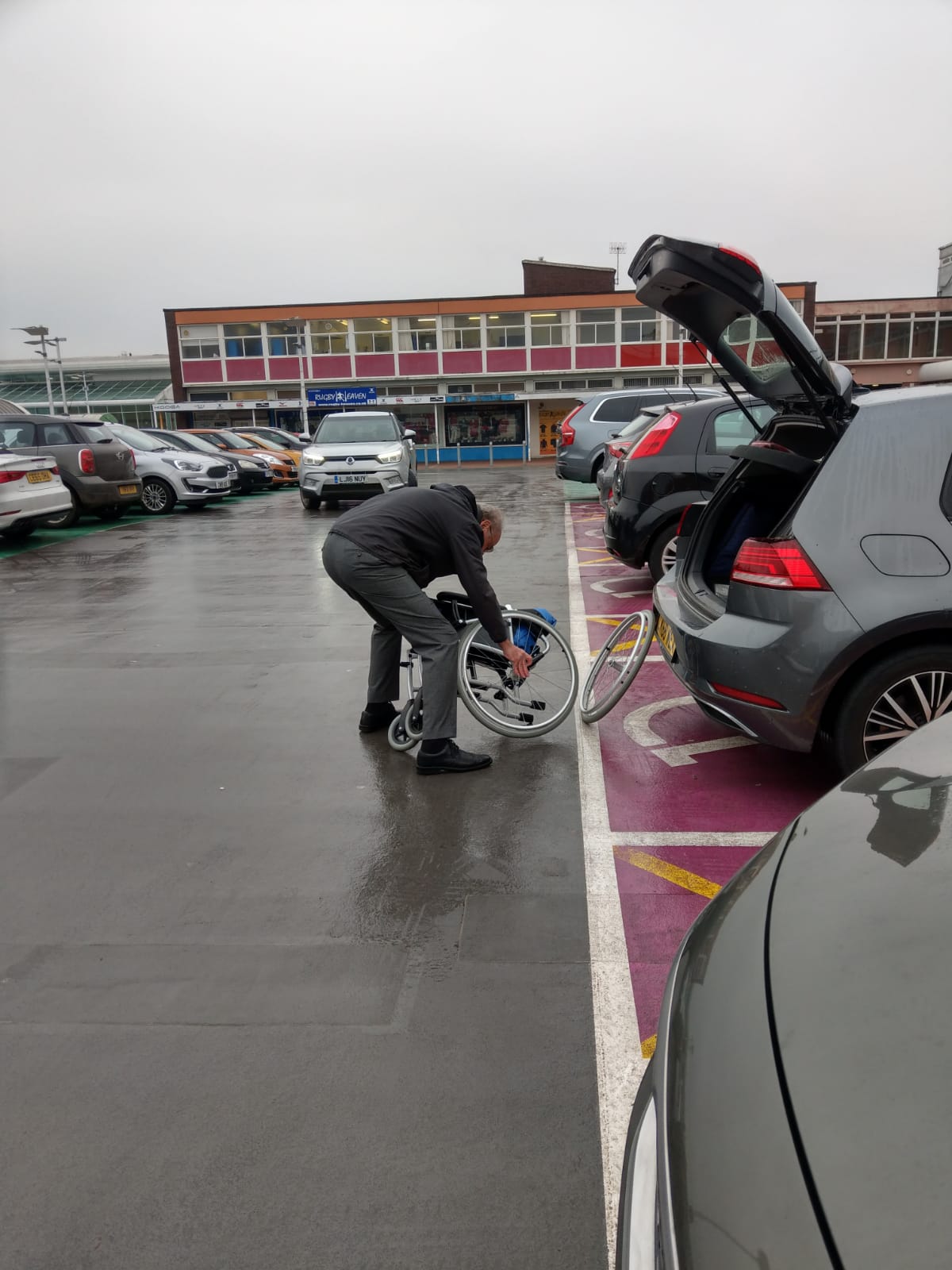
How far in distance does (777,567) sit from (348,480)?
14.7m

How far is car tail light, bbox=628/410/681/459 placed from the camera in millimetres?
8398

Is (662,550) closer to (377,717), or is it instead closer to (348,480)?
(377,717)

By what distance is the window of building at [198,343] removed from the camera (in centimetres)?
5119

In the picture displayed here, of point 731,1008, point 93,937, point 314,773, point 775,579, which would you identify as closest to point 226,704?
point 314,773

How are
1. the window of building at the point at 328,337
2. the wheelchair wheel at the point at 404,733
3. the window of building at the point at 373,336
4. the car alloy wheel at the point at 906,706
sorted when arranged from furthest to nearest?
the window of building at the point at 328,337
the window of building at the point at 373,336
the wheelchair wheel at the point at 404,733
the car alloy wheel at the point at 906,706

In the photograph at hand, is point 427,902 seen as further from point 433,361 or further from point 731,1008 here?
point 433,361

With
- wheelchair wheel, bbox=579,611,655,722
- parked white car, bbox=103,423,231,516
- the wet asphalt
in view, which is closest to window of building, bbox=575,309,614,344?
parked white car, bbox=103,423,231,516

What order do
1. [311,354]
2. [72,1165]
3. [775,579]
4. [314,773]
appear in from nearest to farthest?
1. [72,1165]
2. [775,579]
3. [314,773]
4. [311,354]

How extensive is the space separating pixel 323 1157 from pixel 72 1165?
58cm

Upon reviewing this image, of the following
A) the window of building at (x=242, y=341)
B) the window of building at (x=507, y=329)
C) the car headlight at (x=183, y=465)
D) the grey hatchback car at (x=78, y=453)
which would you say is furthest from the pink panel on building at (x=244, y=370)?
the grey hatchback car at (x=78, y=453)

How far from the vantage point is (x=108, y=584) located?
10266 millimetres

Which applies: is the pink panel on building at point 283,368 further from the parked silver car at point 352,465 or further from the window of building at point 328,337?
the parked silver car at point 352,465

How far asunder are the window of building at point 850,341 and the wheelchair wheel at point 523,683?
51670mm

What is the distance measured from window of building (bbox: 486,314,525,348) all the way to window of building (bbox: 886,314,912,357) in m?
19.8
